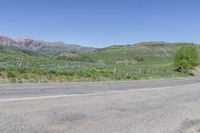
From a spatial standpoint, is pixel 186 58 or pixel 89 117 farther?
pixel 186 58

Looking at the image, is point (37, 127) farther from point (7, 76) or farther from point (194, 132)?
point (7, 76)

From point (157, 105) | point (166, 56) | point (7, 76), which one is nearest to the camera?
point (157, 105)

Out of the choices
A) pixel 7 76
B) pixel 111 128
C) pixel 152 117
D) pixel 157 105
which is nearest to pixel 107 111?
pixel 152 117

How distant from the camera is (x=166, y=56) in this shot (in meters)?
186

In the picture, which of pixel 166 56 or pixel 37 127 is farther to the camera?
pixel 166 56

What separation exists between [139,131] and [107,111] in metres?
2.48

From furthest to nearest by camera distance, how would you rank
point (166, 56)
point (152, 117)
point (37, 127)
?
point (166, 56)
point (152, 117)
point (37, 127)

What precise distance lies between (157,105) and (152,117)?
3.01 metres

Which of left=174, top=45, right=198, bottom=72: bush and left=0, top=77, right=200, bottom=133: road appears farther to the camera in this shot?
left=174, top=45, right=198, bottom=72: bush

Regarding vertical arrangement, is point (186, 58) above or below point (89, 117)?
below

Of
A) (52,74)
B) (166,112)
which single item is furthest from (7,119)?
(52,74)

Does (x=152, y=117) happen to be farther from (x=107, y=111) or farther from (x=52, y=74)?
(x=52, y=74)

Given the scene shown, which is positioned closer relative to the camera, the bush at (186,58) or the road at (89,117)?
the road at (89,117)

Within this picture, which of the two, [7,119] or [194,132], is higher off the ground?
[7,119]
